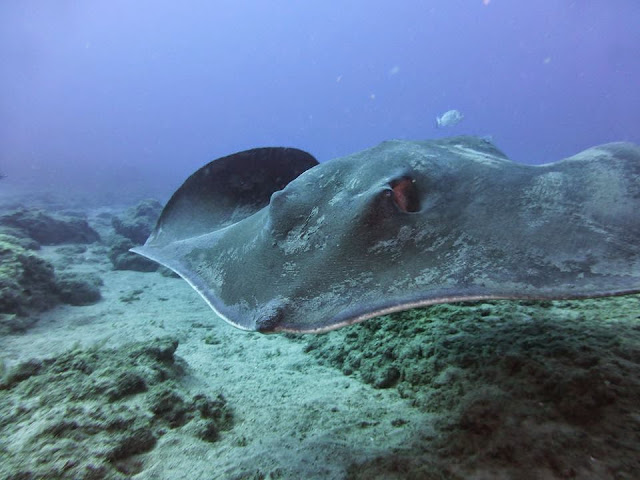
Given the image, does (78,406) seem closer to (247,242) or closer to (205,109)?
(247,242)

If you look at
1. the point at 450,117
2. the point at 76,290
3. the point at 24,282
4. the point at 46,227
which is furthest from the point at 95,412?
the point at 450,117

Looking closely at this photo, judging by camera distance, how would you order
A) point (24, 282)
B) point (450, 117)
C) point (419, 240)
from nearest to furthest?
point (419, 240) → point (24, 282) → point (450, 117)

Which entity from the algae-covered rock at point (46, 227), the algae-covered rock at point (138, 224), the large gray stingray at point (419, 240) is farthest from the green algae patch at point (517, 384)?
the algae-covered rock at point (46, 227)

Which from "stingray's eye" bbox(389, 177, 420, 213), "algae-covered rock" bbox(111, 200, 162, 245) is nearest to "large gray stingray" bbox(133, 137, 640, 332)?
"stingray's eye" bbox(389, 177, 420, 213)

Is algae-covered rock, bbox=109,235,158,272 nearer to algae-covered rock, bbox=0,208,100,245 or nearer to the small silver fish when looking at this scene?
algae-covered rock, bbox=0,208,100,245

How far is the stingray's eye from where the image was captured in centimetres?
210

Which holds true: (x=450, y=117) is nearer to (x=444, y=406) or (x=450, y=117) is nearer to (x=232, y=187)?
(x=232, y=187)

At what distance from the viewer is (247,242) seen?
7.27 ft

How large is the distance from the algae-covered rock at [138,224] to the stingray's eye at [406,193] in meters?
10.4

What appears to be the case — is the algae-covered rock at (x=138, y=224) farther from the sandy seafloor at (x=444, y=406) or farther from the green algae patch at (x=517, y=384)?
the green algae patch at (x=517, y=384)

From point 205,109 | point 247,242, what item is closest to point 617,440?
point 247,242

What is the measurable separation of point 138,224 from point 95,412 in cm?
1086

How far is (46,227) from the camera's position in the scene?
1031 cm

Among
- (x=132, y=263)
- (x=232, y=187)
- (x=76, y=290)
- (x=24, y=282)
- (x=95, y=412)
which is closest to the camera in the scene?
(x=95, y=412)
